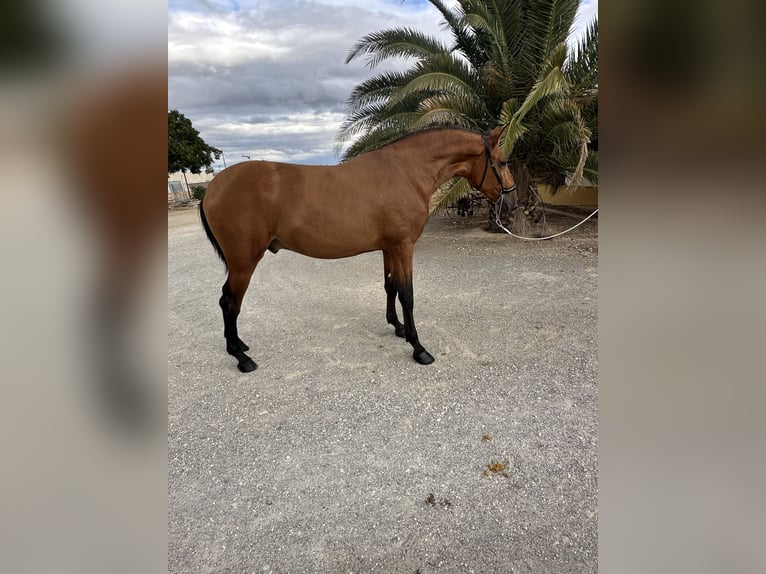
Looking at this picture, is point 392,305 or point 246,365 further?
point 392,305

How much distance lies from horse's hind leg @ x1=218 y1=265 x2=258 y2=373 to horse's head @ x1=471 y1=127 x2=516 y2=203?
2.09 m

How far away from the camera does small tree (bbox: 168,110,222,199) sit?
17.8 metres

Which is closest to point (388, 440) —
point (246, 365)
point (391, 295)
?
point (246, 365)

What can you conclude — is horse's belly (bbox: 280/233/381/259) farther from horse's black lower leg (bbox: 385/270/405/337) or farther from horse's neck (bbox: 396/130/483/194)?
horse's neck (bbox: 396/130/483/194)

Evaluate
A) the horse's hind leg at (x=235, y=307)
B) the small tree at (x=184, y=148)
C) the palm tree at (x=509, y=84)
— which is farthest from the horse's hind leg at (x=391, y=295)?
the small tree at (x=184, y=148)

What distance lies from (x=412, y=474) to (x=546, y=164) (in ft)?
21.6

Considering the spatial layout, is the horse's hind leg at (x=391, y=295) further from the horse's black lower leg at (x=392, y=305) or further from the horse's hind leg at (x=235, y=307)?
the horse's hind leg at (x=235, y=307)

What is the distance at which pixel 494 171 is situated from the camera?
3262 millimetres

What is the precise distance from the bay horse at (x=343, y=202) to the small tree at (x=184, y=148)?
1723cm

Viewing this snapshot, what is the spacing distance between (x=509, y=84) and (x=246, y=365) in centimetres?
591

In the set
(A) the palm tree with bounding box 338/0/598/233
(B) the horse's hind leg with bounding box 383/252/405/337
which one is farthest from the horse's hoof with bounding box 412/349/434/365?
(A) the palm tree with bounding box 338/0/598/233

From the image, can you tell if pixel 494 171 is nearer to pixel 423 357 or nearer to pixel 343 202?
pixel 343 202
